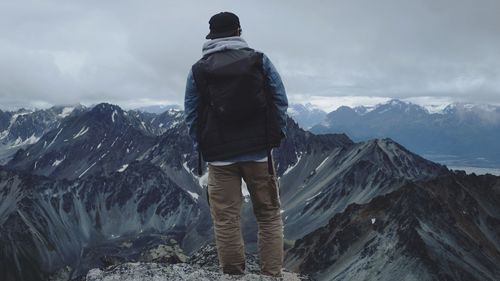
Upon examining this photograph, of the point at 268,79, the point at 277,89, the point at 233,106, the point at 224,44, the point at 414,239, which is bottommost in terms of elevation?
the point at 414,239

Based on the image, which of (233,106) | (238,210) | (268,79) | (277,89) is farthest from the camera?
(238,210)

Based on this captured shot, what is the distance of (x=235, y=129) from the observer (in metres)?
13.4

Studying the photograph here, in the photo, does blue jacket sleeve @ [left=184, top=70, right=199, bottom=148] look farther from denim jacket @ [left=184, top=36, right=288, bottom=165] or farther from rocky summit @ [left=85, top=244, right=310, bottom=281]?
rocky summit @ [left=85, top=244, right=310, bottom=281]

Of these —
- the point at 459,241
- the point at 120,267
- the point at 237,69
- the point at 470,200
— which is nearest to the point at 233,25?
the point at 237,69

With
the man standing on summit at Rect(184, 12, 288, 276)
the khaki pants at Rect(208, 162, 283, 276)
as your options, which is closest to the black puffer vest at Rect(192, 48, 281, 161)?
the man standing on summit at Rect(184, 12, 288, 276)

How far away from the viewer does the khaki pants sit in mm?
13906

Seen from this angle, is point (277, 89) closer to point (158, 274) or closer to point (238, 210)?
point (238, 210)

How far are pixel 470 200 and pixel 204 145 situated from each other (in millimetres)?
164884

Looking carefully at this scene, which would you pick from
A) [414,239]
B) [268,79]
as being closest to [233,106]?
[268,79]

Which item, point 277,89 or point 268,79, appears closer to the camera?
point 268,79

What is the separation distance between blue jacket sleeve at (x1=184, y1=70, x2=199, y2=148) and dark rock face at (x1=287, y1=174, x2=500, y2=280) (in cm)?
9097

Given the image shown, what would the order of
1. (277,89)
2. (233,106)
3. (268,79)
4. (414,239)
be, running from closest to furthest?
1. (233,106)
2. (268,79)
3. (277,89)
4. (414,239)

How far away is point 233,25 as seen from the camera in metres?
13.8

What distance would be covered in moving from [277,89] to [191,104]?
2353 mm
